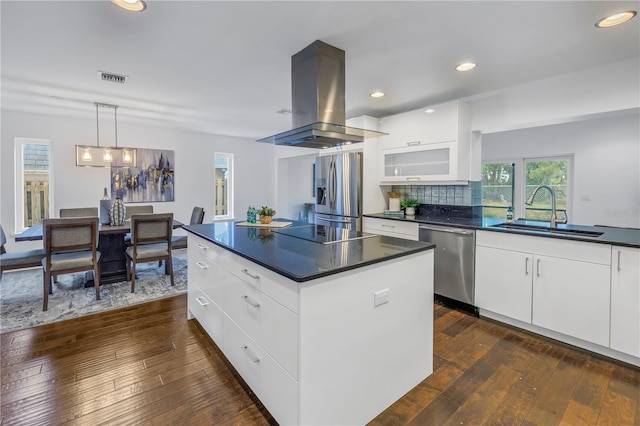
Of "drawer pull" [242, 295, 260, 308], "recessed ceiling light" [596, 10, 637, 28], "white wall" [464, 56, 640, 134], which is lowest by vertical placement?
"drawer pull" [242, 295, 260, 308]

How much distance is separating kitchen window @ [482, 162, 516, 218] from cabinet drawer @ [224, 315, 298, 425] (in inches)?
216

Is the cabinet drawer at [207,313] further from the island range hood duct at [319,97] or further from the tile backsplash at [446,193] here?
the tile backsplash at [446,193]

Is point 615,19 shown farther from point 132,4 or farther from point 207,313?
point 207,313

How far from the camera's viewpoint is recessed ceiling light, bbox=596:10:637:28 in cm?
186

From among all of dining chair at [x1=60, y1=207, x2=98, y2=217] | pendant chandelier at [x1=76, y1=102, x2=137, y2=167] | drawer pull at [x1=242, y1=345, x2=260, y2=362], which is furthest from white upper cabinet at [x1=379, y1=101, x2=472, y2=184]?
dining chair at [x1=60, y1=207, x2=98, y2=217]

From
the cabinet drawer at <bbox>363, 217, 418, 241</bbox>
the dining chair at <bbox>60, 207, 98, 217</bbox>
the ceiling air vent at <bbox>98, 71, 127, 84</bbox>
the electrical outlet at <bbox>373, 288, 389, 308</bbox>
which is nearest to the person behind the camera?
the electrical outlet at <bbox>373, 288, 389, 308</bbox>

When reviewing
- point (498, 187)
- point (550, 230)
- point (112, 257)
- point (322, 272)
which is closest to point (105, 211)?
point (112, 257)

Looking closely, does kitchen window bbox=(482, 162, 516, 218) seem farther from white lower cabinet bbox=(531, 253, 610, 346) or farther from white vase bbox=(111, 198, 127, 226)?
white vase bbox=(111, 198, 127, 226)

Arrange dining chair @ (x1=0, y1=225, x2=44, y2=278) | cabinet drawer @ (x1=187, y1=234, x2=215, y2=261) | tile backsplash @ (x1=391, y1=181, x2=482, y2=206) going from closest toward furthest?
cabinet drawer @ (x1=187, y1=234, x2=215, y2=261) → dining chair @ (x1=0, y1=225, x2=44, y2=278) → tile backsplash @ (x1=391, y1=181, x2=482, y2=206)

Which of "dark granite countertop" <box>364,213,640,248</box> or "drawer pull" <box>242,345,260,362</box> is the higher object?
"dark granite countertop" <box>364,213,640,248</box>

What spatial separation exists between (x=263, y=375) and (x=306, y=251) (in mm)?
707

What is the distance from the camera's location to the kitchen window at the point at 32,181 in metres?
4.51

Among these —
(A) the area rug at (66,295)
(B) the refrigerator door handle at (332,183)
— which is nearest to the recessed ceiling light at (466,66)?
(B) the refrigerator door handle at (332,183)

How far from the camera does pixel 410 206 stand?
4109 mm
